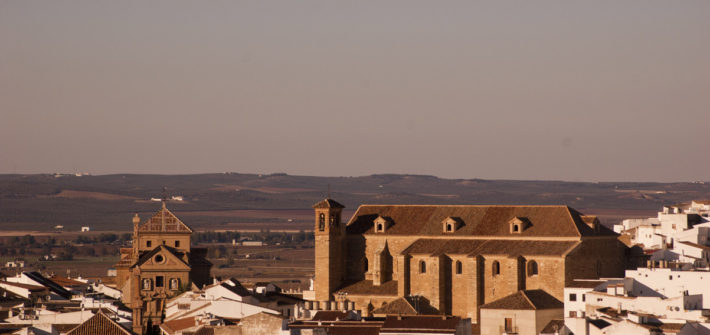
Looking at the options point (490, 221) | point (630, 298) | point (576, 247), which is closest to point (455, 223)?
point (490, 221)

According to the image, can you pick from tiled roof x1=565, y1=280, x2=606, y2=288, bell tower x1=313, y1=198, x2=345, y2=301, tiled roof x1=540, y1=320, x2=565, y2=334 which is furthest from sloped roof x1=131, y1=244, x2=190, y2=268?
tiled roof x1=540, y1=320, x2=565, y2=334

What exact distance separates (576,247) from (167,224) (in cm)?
3243

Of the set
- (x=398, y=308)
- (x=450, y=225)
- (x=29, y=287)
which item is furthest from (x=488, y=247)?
(x=29, y=287)

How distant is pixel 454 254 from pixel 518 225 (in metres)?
4.18

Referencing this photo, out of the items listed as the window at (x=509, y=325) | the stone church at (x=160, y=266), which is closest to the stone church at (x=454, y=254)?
the window at (x=509, y=325)

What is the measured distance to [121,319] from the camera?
8875cm

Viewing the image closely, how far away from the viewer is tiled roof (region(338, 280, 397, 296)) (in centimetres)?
9669

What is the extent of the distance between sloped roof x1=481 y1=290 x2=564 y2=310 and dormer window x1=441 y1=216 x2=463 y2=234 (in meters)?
9.53

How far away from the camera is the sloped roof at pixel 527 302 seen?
85.9 m

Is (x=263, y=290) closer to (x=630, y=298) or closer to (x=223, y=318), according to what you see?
(x=223, y=318)

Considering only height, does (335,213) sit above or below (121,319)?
above

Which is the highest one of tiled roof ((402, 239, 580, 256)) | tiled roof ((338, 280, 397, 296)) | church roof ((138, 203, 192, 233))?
church roof ((138, 203, 192, 233))

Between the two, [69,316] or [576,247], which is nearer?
[69,316]

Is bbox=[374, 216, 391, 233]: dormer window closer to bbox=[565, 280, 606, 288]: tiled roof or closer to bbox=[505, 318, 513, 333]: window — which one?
bbox=[565, 280, 606, 288]: tiled roof
